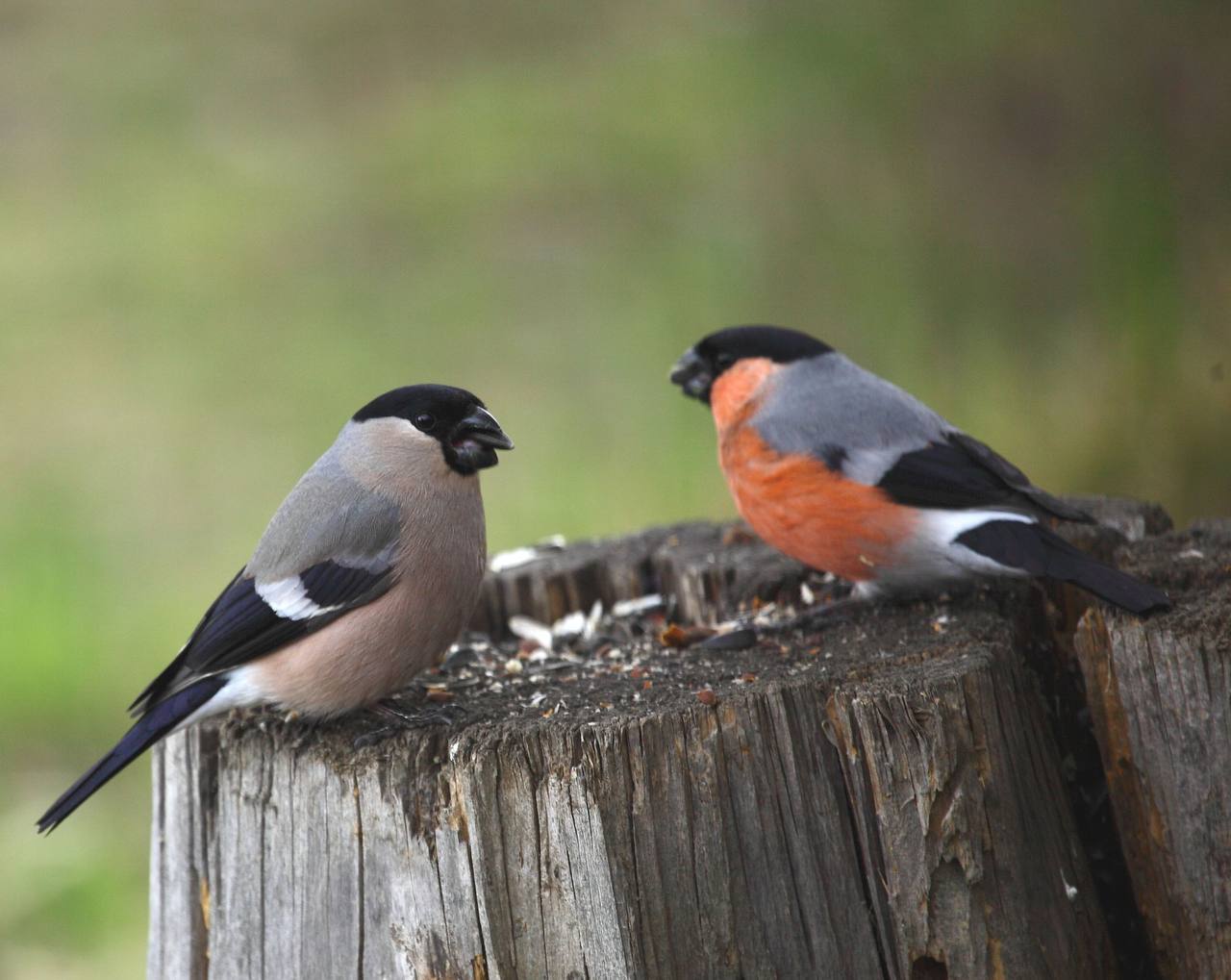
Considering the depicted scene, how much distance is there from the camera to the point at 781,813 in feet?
8.36

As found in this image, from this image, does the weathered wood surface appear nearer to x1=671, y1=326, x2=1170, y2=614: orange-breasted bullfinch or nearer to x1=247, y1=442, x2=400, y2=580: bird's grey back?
x1=671, y1=326, x2=1170, y2=614: orange-breasted bullfinch

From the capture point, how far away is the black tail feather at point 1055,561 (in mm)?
2775

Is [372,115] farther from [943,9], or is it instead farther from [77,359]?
[943,9]

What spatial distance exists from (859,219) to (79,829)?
4.53m

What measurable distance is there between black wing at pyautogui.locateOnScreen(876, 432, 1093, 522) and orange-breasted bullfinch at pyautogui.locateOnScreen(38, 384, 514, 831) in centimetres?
115

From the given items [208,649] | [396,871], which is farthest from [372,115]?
[396,871]

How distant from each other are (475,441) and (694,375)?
1.34 m

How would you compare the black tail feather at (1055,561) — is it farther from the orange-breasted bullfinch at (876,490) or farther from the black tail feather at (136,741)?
the black tail feather at (136,741)

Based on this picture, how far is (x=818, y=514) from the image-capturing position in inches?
145

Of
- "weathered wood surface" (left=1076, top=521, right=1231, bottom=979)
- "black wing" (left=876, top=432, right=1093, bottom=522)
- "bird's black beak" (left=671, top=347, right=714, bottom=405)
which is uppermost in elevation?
"bird's black beak" (left=671, top=347, right=714, bottom=405)

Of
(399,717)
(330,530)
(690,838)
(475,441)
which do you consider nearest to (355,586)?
(330,530)

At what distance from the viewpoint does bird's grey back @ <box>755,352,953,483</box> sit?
12.1 ft

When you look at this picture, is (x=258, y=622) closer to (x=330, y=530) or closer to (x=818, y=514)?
(x=330, y=530)

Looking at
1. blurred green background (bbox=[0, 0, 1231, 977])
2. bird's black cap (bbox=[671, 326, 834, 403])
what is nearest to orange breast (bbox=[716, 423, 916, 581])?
bird's black cap (bbox=[671, 326, 834, 403])
